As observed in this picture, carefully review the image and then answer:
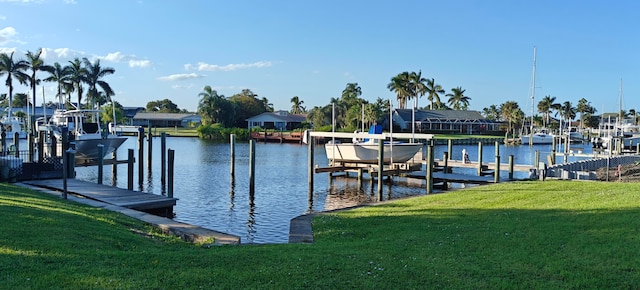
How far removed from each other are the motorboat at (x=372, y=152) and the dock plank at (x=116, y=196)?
15.3m

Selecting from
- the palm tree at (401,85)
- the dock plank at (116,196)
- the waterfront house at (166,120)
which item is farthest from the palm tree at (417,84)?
the dock plank at (116,196)

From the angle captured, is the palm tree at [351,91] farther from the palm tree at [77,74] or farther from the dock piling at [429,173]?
the dock piling at [429,173]

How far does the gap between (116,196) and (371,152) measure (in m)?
17.3

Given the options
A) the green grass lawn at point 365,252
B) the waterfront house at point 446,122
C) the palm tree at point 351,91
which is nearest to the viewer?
the green grass lawn at point 365,252

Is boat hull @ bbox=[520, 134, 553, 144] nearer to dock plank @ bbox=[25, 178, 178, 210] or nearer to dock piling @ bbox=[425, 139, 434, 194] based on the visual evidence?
dock piling @ bbox=[425, 139, 434, 194]

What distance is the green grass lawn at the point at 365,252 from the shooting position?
784cm

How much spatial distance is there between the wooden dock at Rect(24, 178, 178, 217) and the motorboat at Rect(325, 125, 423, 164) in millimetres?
15264

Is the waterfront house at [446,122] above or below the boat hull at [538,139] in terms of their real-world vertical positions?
above

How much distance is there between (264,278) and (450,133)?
354 ft

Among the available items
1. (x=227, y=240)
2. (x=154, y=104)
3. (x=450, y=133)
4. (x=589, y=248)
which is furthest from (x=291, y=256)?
(x=154, y=104)

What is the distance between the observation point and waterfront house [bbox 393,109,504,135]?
106 meters

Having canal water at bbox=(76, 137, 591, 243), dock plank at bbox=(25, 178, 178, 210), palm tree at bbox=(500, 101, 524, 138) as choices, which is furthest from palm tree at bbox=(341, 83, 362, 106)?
dock plank at bbox=(25, 178, 178, 210)

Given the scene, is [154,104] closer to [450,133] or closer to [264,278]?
[450,133]

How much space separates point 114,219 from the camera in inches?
576
